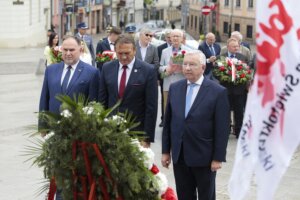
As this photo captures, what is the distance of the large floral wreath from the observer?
5586 millimetres

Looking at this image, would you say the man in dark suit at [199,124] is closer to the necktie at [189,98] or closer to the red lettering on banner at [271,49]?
the necktie at [189,98]

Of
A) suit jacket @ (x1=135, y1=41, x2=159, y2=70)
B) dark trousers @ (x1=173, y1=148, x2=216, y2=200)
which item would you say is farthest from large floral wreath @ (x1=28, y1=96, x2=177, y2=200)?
suit jacket @ (x1=135, y1=41, x2=159, y2=70)

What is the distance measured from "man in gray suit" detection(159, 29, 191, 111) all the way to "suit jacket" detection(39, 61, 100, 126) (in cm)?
450

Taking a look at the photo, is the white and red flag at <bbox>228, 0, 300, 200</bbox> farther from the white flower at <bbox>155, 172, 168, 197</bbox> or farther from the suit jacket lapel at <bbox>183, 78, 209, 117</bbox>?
the suit jacket lapel at <bbox>183, 78, 209, 117</bbox>

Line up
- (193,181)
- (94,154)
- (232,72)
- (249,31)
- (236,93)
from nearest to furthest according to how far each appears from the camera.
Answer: (94,154) → (193,181) → (232,72) → (236,93) → (249,31)

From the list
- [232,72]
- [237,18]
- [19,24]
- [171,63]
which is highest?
[171,63]

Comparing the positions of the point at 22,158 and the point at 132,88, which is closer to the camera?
the point at 132,88

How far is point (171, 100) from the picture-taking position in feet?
23.4

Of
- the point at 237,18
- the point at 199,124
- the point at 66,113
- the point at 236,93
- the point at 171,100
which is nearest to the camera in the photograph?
the point at 66,113

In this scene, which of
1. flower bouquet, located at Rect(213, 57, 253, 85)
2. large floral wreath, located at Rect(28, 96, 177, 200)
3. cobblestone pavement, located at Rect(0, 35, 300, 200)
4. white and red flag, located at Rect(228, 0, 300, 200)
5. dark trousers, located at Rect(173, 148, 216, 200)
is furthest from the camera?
flower bouquet, located at Rect(213, 57, 253, 85)

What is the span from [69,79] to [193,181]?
181 centimetres

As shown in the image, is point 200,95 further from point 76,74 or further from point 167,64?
point 167,64

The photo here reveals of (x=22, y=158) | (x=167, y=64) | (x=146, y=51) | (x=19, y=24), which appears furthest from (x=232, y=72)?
(x=19, y=24)

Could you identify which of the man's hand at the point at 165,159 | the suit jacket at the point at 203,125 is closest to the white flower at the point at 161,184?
the suit jacket at the point at 203,125
